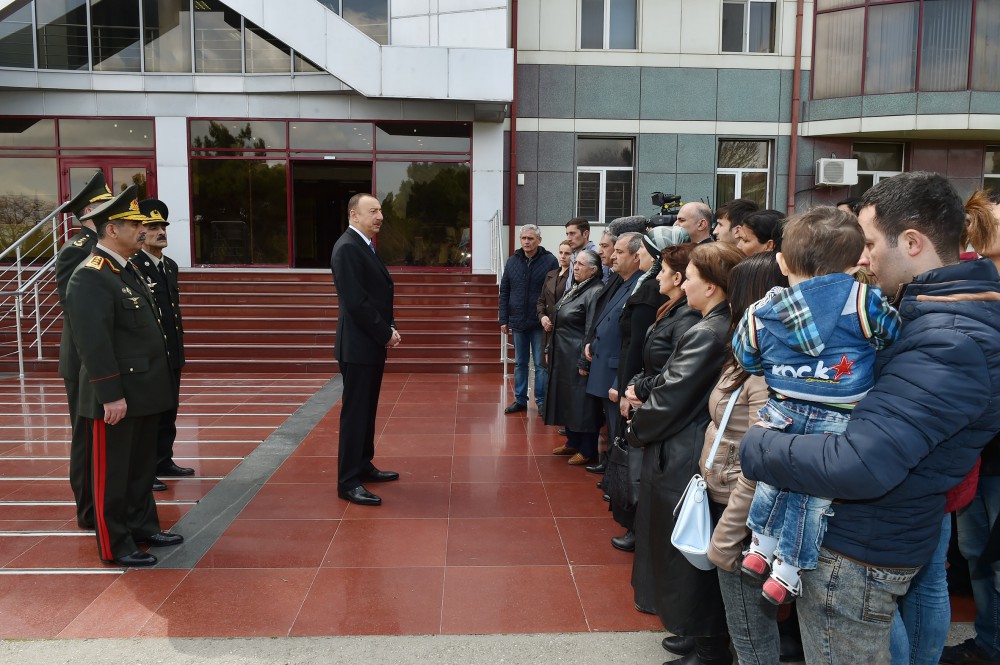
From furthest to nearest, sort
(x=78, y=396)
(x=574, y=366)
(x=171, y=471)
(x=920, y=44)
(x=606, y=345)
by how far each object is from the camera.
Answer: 1. (x=920, y=44)
2. (x=574, y=366)
3. (x=171, y=471)
4. (x=606, y=345)
5. (x=78, y=396)

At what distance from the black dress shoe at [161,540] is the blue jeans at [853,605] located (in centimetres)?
323

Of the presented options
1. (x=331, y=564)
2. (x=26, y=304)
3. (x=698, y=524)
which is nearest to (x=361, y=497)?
(x=331, y=564)

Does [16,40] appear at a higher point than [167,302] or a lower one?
higher

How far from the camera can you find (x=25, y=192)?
42.3ft

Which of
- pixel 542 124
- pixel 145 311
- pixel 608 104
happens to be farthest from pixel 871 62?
pixel 145 311

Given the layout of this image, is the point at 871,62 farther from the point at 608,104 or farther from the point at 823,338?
the point at 823,338

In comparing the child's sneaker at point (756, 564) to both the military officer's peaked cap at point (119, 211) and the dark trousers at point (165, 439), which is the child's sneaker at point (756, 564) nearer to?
the military officer's peaked cap at point (119, 211)

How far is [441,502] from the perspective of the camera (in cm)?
434

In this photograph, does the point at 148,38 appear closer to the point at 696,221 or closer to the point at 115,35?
the point at 115,35

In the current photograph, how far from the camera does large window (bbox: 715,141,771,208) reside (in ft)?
43.4

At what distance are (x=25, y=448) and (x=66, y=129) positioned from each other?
9.49 meters

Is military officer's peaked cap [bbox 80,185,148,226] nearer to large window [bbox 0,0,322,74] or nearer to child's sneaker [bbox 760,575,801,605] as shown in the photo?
child's sneaker [bbox 760,575,801,605]

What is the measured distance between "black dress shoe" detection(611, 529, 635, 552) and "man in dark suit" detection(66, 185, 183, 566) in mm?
2368

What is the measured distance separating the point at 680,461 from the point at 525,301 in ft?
15.0
